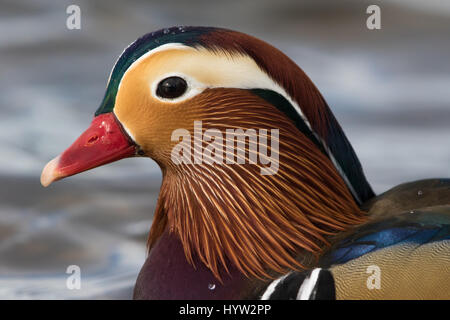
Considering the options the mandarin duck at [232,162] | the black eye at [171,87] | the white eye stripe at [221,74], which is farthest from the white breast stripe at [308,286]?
the black eye at [171,87]

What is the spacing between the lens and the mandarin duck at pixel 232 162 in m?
1.96

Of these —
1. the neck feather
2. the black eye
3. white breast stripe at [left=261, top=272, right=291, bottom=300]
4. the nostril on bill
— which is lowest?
white breast stripe at [left=261, top=272, right=291, bottom=300]

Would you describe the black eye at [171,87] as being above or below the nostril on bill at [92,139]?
above

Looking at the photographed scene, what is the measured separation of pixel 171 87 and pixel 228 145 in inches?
7.9

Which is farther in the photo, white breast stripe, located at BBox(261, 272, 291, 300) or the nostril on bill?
the nostril on bill

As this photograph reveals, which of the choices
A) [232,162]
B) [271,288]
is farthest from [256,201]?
[271,288]

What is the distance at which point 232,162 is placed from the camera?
2035 mm

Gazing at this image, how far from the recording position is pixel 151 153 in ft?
6.78

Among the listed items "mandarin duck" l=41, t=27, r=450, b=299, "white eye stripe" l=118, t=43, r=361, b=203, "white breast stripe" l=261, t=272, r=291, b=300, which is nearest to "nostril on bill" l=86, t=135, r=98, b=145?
"mandarin duck" l=41, t=27, r=450, b=299

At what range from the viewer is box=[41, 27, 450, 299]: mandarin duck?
6.44 ft

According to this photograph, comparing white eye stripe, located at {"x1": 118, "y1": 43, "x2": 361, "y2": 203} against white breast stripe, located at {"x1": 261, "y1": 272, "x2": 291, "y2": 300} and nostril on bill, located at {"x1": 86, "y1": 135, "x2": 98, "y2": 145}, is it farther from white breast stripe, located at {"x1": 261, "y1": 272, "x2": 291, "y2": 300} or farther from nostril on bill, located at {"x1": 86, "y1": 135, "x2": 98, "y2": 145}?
white breast stripe, located at {"x1": 261, "y1": 272, "x2": 291, "y2": 300}

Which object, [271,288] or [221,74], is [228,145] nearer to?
[221,74]

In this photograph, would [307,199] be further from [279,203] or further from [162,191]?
[162,191]

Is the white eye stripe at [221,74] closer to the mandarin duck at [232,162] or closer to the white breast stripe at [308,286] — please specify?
the mandarin duck at [232,162]
